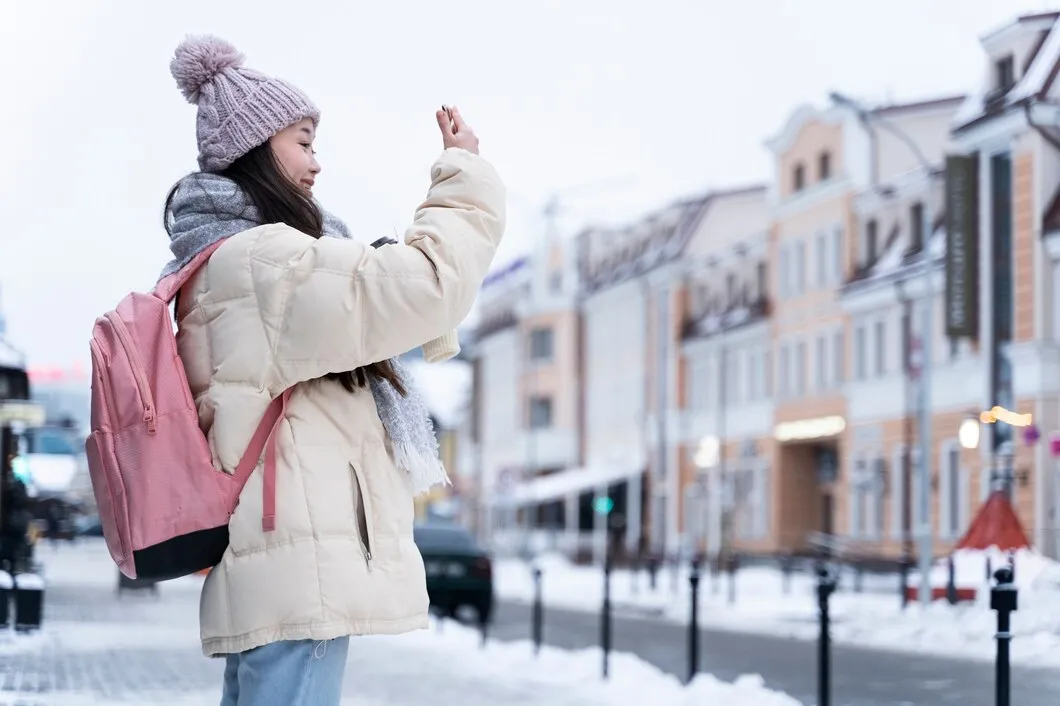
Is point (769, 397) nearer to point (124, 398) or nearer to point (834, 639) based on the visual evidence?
point (834, 639)

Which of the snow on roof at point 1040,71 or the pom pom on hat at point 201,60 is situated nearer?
the pom pom on hat at point 201,60

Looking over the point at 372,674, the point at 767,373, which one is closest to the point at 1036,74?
the point at 767,373

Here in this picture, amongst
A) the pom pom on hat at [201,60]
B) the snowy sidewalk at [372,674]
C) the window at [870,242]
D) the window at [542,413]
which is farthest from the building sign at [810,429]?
the pom pom on hat at [201,60]

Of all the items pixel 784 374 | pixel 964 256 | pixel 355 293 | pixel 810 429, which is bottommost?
pixel 355 293

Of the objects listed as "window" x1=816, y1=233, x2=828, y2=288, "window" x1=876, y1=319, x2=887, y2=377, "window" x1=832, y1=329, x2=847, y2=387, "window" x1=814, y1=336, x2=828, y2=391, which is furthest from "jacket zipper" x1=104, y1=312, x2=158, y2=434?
"window" x1=816, y1=233, x2=828, y2=288

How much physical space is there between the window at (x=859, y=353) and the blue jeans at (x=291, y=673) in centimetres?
4589

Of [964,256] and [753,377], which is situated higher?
[964,256]

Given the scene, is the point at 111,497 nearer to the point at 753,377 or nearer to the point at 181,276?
the point at 181,276

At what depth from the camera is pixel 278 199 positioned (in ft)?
12.1

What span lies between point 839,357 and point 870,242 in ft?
10.7

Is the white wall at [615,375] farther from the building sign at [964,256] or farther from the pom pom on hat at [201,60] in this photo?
the pom pom on hat at [201,60]

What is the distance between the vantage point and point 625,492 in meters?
70.8

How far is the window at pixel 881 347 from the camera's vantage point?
47.2 m

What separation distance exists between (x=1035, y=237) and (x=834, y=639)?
660 inches
